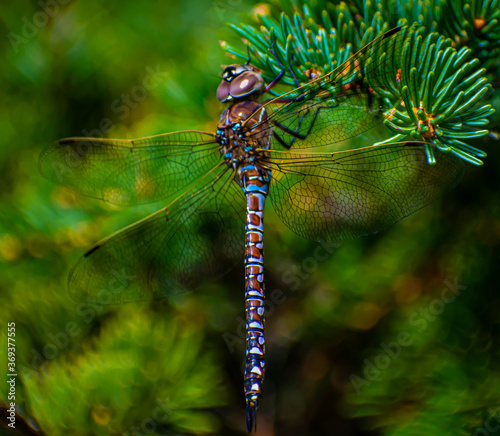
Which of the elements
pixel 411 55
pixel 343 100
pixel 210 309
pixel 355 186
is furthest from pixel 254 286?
pixel 411 55

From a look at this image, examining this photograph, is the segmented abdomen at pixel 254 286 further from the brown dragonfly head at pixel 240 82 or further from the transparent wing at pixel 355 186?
the brown dragonfly head at pixel 240 82

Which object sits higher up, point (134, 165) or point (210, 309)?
point (134, 165)

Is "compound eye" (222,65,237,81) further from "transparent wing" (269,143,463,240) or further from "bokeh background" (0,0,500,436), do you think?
"transparent wing" (269,143,463,240)

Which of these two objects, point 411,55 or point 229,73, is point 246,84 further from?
point 411,55

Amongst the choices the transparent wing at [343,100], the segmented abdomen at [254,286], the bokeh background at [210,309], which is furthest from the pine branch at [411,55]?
the segmented abdomen at [254,286]

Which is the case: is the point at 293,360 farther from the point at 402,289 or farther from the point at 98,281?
the point at 98,281

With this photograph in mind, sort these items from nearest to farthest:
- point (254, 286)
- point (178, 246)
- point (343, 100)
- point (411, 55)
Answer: point (411, 55) < point (343, 100) < point (254, 286) < point (178, 246)

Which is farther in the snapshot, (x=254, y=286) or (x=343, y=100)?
(x=254, y=286)

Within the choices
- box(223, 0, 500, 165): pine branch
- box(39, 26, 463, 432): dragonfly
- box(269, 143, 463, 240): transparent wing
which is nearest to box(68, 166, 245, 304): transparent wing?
box(39, 26, 463, 432): dragonfly
